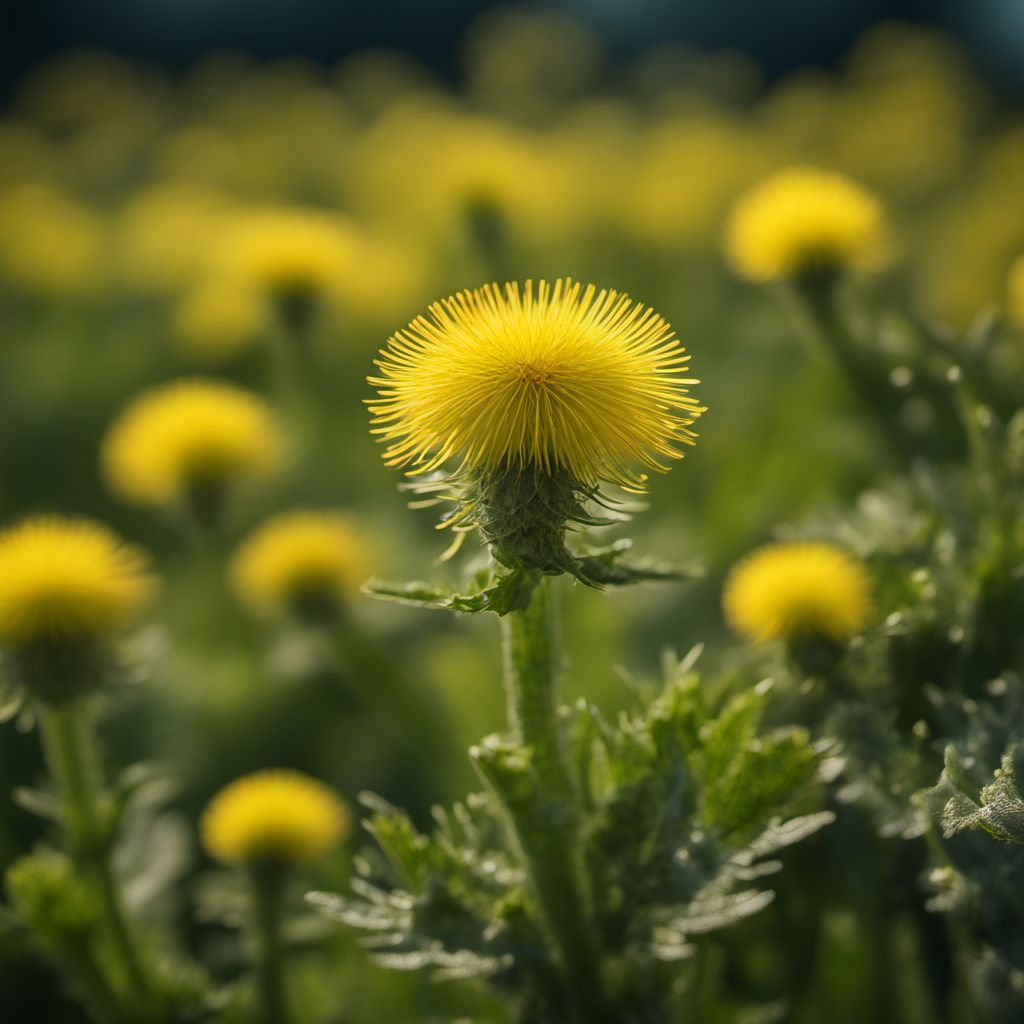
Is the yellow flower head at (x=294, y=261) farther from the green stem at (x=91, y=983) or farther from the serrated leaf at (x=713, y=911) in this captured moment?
the serrated leaf at (x=713, y=911)

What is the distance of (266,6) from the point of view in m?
5.17

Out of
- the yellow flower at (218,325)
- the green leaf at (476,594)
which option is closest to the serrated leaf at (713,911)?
the green leaf at (476,594)

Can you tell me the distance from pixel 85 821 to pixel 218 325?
186cm

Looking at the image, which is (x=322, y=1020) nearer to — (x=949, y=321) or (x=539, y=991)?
(x=539, y=991)

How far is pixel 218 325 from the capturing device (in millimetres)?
2855

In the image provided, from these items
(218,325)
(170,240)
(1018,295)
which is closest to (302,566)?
(1018,295)

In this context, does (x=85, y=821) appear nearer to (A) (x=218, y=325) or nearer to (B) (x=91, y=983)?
(B) (x=91, y=983)

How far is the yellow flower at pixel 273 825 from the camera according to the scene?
4.22ft

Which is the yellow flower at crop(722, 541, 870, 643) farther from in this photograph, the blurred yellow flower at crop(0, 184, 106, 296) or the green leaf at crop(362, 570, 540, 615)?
the blurred yellow flower at crop(0, 184, 106, 296)

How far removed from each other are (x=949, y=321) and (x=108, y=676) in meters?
2.06

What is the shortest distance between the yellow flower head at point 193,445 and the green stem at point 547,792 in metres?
0.98

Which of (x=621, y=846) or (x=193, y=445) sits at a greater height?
(x=193, y=445)

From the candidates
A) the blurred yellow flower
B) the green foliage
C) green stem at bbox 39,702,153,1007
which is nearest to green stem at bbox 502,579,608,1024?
the green foliage

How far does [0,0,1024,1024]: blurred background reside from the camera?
1.84 meters
